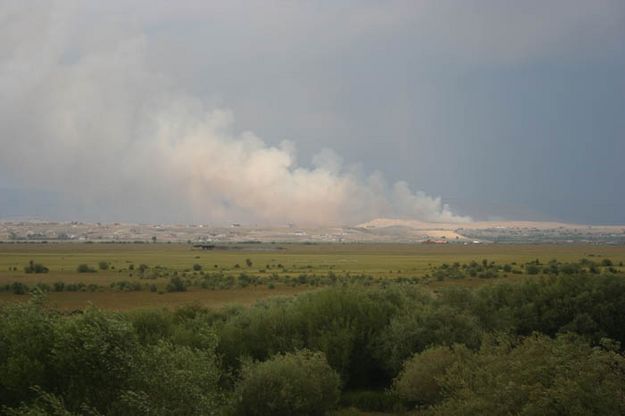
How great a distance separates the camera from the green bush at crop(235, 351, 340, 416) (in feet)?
96.2

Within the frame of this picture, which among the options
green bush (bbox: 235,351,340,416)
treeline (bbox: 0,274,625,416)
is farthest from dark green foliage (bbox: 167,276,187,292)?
green bush (bbox: 235,351,340,416)

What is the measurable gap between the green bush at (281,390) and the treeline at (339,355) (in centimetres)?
6

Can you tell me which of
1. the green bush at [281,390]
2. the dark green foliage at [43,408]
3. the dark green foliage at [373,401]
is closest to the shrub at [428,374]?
the dark green foliage at [373,401]

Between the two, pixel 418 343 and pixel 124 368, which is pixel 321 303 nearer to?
pixel 418 343

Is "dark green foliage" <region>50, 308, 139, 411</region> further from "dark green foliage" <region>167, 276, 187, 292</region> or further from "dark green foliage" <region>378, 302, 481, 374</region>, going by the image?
"dark green foliage" <region>167, 276, 187, 292</region>

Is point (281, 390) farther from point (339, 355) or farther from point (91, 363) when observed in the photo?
point (339, 355)

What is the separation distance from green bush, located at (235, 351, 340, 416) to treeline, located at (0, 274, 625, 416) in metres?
0.06

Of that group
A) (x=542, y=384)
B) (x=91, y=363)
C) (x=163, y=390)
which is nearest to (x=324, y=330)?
(x=163, y=390)

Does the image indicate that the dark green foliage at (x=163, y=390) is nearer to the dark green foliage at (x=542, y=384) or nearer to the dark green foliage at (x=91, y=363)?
the dark green foliage at (x=91, y=363)

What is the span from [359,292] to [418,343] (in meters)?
7.42

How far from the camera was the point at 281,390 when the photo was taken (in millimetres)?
29203

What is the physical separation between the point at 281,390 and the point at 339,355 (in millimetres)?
9542

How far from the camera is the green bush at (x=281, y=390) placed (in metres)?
29.3

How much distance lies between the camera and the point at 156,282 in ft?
303
